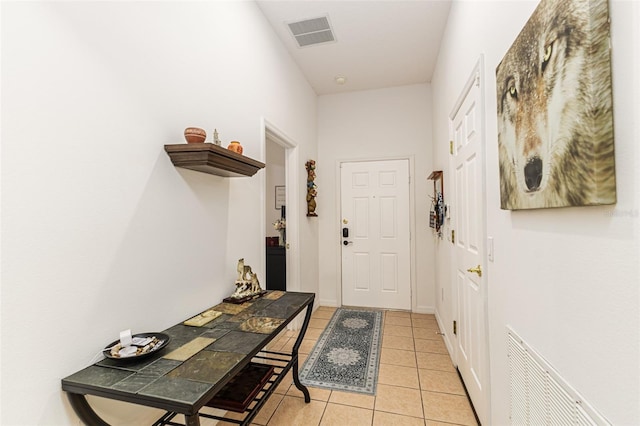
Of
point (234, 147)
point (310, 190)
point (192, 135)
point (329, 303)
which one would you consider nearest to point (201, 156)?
point (192, 135)

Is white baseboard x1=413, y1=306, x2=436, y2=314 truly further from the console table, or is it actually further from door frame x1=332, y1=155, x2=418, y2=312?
the console table

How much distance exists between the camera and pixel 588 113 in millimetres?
732

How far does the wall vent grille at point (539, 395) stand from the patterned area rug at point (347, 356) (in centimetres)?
119

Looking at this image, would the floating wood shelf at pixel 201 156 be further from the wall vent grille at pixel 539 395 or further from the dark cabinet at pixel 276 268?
the dark cabinet at pixel 276 268

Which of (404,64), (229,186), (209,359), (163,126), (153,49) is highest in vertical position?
(404,64)

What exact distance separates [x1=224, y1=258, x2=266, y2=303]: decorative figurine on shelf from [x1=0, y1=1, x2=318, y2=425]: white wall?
0.34ft

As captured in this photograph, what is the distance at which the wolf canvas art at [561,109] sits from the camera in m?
0.69

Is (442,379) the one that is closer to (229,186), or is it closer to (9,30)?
(229,186)

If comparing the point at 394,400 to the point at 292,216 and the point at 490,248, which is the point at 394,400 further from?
the point at 292,216

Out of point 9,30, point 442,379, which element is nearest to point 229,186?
point 9,30

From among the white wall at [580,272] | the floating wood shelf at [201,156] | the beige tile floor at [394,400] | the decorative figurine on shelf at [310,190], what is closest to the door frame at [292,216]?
the decorative figurine on shelf at [310,190]

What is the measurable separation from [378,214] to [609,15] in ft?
11.3

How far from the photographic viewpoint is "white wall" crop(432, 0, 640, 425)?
635 millimetres

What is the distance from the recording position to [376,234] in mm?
4094
